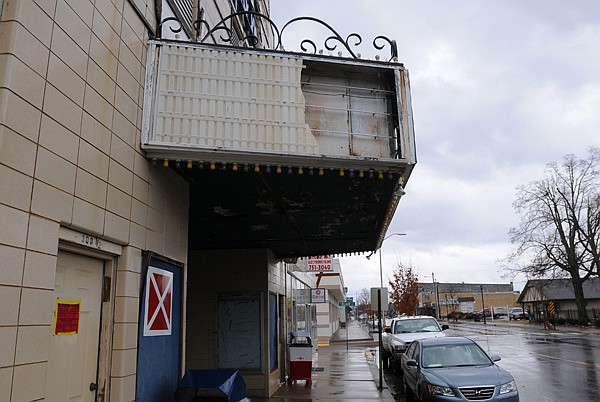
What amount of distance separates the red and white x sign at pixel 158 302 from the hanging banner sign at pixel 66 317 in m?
1.12

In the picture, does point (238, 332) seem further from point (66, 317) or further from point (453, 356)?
point (66, 317)

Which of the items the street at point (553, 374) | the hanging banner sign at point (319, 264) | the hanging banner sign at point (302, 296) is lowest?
the street at point (553, 374)

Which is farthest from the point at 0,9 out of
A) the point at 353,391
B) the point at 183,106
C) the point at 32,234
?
the point at 353,391

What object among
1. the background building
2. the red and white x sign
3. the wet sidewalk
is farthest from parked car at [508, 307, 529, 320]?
the red and white x sign

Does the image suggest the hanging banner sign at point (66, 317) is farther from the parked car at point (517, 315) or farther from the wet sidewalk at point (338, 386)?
the parked car at point (517, 315)

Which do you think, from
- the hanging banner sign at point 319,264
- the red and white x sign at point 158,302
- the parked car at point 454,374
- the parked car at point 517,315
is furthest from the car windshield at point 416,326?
the parked car at point 517,315

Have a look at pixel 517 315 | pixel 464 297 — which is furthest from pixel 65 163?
pixel 464 297

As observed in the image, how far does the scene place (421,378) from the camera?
9.73 m

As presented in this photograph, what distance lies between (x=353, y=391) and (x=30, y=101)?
36.5 ft

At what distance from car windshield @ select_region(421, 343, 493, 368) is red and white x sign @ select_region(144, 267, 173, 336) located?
19.9ft

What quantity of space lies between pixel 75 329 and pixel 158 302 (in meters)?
1.50

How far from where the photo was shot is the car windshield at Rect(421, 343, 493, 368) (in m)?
10.1

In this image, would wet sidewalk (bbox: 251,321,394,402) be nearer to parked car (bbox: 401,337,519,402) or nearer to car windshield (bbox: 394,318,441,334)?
parked car (bbox: 401,337,519,402)

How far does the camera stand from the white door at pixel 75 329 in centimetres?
417
